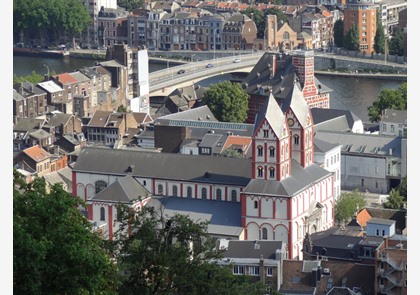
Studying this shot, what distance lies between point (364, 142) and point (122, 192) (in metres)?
7.54

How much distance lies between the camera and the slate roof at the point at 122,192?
79.8 feet

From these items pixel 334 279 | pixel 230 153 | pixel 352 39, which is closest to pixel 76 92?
pixel 230 153

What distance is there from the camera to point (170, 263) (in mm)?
13234

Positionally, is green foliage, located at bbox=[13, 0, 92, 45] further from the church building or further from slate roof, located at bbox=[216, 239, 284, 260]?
slate roof, located at bbox=[216, 239, 284, 260]

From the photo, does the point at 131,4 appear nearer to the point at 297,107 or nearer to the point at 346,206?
the point at 346,206

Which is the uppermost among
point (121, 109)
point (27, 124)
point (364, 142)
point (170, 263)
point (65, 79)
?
point (65, 79)

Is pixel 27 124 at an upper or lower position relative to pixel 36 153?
upper

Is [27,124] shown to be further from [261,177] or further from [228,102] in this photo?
[261,177]

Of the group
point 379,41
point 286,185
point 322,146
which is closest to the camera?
point 286,185

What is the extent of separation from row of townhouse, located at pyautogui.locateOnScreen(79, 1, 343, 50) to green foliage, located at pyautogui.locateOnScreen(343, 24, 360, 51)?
2062mm

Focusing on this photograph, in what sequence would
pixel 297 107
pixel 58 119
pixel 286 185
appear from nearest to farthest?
pixel 286 185
pixel 297 107
pixel 58 119

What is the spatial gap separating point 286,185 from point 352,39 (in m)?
26.8

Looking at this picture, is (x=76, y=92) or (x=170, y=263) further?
(x=76, y=92)

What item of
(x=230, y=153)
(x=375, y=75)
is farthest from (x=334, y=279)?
A: (x=375, y=75)
